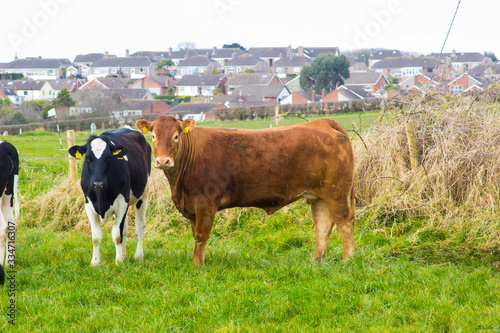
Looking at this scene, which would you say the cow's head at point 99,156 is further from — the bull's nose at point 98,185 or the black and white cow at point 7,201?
the black and white cow at point 7,201

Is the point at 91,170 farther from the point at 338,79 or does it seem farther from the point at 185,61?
the point at 185,61

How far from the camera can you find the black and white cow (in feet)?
21.6

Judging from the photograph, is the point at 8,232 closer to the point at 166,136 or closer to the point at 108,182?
the point at 108,182

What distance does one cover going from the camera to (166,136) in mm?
5848

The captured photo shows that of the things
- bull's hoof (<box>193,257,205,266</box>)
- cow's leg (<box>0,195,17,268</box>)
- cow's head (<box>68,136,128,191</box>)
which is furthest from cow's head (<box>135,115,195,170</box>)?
cow's leg (<box>0,195,17,268</box>)

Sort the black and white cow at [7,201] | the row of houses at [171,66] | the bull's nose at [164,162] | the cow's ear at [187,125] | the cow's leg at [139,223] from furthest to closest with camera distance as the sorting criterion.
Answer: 1. the row of houses at [171,66]
2. the cow's leg at [139,223]
3. the black and white cow at [7,201]
4. the cow's ear at [187,125]
5. the bull's nose at [164,162]

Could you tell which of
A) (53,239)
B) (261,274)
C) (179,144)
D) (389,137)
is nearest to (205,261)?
(261,274)

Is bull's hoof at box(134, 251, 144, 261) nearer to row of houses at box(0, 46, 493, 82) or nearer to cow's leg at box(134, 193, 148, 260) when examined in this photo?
cow's leg at box(134, 193, 148, 260)

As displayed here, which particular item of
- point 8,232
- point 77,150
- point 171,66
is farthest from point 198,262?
point 171,66

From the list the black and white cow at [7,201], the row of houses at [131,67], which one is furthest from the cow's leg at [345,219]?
the row of houses at [131,67]

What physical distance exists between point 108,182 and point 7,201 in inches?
59.0

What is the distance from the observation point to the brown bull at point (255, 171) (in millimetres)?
6133

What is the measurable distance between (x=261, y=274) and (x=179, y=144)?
1754 mm

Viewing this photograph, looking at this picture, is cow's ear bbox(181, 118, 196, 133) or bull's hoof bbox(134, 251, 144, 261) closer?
cow's ear bbox(181, 118, 196, 133)
